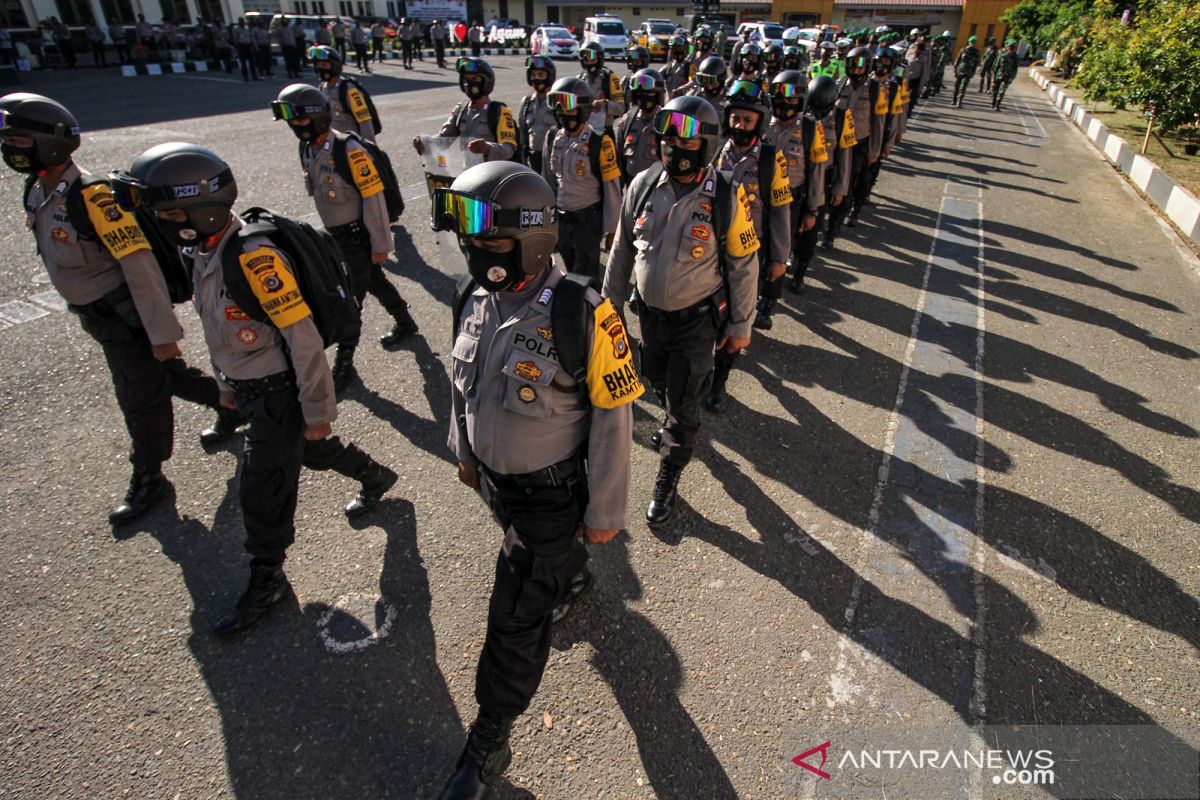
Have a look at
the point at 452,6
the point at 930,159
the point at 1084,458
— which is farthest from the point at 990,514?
the point at 452,6

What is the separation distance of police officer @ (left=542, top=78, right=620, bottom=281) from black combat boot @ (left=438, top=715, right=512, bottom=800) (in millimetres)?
4467

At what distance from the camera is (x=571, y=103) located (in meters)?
5.71

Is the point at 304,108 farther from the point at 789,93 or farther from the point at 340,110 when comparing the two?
the point at 789,93

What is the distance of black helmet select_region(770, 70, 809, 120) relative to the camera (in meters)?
6.56

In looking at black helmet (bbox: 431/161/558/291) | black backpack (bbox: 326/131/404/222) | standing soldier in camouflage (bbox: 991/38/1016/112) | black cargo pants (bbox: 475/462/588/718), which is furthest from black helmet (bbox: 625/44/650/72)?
standing soldier in camouflage (bbox: 991/38/1016/112)

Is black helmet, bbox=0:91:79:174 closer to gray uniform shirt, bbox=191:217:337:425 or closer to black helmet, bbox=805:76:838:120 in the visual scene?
gray uniform shirt, bbox=191:217:337:425

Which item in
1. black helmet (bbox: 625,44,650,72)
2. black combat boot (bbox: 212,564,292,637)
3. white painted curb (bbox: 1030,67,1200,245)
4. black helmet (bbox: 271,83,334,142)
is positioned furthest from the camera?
white painted curb (bbox: 1030,67,1200,245)

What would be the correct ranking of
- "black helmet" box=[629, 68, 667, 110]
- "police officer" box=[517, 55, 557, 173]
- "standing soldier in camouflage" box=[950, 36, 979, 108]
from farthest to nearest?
1. "standing soldier in camouflage" box=[950, 36, 979, 108]
2. "police officer" box=[517, 55, 557, 173]
3. "black helmet" box=[629, 68, 667, 110]

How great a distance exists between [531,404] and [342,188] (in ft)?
12.1

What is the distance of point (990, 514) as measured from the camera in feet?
14.1

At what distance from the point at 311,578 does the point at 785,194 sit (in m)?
4.24

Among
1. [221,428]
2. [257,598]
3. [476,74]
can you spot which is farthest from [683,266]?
[476,74]

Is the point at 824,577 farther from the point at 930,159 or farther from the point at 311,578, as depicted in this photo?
the point at 930,159

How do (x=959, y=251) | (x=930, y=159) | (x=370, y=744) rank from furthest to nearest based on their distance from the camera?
(x=930, y=159)
(x=959, y=251)
(x=370, y=744)
